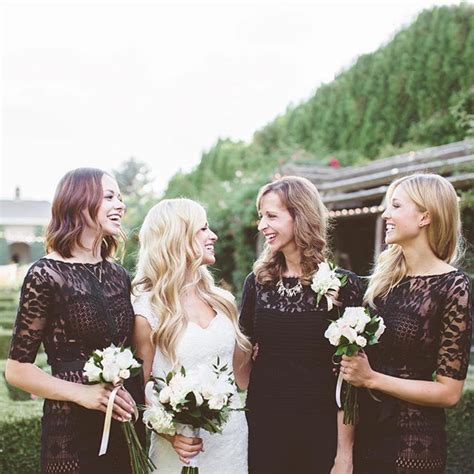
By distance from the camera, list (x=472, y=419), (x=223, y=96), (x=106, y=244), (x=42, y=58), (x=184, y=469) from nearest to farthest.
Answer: (x=184, y=469) → (x=106, y=244) → (x=472, y=419) → (x=42, y=58) → (x=223, y=96)

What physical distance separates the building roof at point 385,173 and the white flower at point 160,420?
24.7 feet

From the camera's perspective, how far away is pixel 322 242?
12.5 feet

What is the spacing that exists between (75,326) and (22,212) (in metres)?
72.4

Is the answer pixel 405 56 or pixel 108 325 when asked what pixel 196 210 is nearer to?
pixel 108 325

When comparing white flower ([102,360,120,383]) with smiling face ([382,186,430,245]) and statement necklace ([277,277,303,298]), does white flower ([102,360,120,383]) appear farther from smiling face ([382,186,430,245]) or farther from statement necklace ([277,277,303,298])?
smiling face ([382,186,430,245])

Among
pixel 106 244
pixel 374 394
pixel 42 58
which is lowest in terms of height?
pixel 374 394

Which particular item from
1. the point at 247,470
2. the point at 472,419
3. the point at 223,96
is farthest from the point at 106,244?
the point at 223,96

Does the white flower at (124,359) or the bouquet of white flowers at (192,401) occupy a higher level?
the white flower at (124,359)

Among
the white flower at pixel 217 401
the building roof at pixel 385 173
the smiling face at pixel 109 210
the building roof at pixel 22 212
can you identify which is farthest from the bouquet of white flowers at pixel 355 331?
the building roof at pixel 22 212

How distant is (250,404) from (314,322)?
1.81 feet

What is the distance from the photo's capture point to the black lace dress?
3.14 m

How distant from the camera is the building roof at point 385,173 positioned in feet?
33.9

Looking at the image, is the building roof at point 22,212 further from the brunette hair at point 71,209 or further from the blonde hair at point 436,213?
the blonde hair at point 436,213

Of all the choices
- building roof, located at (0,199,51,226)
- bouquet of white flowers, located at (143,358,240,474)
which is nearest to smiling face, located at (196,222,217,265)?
bouquet of white flowers, located at (143,358,240,474)
